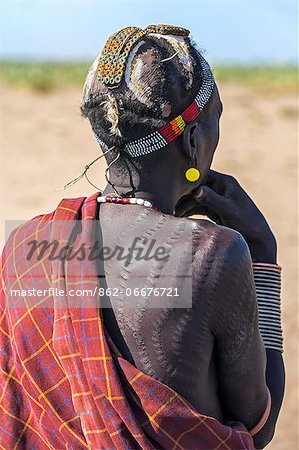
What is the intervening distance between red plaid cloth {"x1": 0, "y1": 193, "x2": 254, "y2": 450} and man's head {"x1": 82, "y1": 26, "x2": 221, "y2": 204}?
20cm

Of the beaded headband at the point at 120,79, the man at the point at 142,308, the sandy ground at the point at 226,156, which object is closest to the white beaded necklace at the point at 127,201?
the man at the point at 142,308

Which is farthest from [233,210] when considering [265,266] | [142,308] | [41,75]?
[41,75]

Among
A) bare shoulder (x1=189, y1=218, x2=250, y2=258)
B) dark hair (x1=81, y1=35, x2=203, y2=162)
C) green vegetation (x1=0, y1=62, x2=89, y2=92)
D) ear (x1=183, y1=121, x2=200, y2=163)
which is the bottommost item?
green vegetation (x1=0, y1=62, x2=89, y2=92)

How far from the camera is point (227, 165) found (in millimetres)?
10773

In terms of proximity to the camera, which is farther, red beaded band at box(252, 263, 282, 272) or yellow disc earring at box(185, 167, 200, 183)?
red beaded band at box(252, 263, 282, 272)

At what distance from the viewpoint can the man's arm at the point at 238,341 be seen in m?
2.04

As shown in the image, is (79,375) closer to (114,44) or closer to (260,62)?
(114,44)

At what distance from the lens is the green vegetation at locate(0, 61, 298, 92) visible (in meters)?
15.3

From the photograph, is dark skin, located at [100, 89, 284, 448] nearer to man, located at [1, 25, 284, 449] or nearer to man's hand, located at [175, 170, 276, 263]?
man, located at [1, 25, 284, 449]

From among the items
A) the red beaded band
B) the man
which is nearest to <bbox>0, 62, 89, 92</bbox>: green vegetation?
the red beaded band

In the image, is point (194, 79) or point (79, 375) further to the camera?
point (194, 79)

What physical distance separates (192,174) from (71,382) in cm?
62

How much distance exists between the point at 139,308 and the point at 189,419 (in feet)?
0.95

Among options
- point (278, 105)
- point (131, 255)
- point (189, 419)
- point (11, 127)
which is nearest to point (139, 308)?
point (131, 255)
